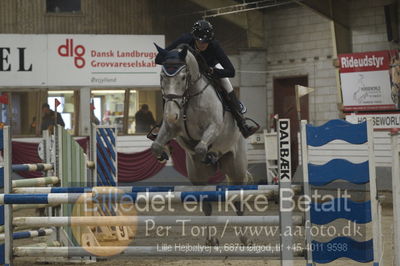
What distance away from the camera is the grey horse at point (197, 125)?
5387 millimetres

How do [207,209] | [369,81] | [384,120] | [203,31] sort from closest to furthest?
[203,31]
[207,209]
[384,120]
[369,81]

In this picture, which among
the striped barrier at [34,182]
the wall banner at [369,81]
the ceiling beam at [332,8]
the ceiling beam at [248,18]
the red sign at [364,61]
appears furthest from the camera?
the ceiling beam at [248,18]

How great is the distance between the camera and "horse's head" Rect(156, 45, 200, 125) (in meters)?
5.35

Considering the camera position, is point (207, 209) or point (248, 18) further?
point (248, 18)

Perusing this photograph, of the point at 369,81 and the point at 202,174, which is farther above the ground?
the point at 369,81

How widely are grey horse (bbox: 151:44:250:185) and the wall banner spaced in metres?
6.01

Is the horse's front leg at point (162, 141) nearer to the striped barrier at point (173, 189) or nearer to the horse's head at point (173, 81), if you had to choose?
the horse's head at point (173, 81)

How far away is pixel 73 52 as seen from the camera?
47.5 ft

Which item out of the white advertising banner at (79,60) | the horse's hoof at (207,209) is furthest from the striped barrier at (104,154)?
the white advertising banner at (79,60)

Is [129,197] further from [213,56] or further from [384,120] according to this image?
[384,120]

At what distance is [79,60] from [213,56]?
8710mm

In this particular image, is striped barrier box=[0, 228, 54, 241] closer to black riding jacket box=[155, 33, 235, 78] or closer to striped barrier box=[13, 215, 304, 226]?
striped barrier box=[13, 215, 304, 226]

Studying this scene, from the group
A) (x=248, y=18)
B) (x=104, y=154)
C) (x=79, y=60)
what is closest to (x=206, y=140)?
(x=104, y=154)

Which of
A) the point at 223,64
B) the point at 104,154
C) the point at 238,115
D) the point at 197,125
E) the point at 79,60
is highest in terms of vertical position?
the point at 79,60
